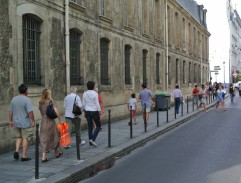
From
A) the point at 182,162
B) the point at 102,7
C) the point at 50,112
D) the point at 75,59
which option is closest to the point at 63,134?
the point at 50,112

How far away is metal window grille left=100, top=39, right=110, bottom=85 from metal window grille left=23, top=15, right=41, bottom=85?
4962mm

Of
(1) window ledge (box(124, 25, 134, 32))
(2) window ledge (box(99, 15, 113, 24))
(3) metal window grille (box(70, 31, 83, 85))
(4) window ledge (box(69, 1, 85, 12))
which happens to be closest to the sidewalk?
(3) metal window grille (box(70, 31, 83, 85))

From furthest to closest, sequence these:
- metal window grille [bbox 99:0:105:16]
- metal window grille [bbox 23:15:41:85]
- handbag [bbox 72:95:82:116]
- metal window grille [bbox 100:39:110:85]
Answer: metal window grille [bbox 99:0:105:16], metal window grille [bbox 100:39:110:85], metal window grille [bbox 23:15:41:85], handbag [bbox 72:95:82:116]

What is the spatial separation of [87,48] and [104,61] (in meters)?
2.13

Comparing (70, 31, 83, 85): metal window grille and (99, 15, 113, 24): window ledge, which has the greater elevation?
(99, 15, 113, 24): window ledge

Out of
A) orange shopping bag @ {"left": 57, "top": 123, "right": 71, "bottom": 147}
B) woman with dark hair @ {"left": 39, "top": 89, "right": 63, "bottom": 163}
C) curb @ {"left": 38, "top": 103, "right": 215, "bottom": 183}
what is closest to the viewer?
curb @ {"left": 38, "top": 103, "right": 215, "bottom": 183}

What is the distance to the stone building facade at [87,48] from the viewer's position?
31.0 ft

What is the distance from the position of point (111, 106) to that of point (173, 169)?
29.5 feet

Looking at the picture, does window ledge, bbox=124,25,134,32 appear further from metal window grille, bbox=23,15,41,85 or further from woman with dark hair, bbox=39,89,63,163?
woman with dark hair, bbox=39,89,63,163

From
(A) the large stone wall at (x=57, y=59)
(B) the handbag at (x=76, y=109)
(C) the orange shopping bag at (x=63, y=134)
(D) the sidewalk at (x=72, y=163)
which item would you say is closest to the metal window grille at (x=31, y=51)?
(A) the large stone wall at (x=57, y=59)

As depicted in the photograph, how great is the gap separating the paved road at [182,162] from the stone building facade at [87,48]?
3.25m

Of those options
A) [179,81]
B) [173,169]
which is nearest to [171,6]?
[179,81]

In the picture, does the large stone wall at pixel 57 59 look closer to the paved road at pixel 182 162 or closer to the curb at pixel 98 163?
the curb at pixel 98 163

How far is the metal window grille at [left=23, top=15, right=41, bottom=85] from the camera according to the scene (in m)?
10.3
